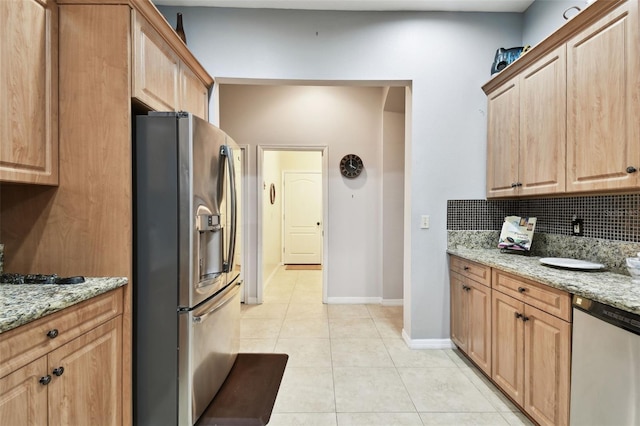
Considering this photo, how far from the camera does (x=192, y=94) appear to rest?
2266mm

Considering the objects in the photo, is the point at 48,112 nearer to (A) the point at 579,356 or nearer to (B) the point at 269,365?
(B) the point at 269,365

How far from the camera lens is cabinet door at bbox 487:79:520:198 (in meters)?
2.25

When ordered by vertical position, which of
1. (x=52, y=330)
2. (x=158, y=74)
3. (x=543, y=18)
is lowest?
(x=52, y=330)

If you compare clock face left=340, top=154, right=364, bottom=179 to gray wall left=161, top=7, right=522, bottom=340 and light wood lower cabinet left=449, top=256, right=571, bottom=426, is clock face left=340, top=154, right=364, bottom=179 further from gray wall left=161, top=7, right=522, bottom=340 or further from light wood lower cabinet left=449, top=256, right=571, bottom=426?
light wood lower cabinet left=449, top=256, right=571, bottom=426

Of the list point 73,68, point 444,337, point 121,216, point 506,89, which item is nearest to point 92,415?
point 121,216

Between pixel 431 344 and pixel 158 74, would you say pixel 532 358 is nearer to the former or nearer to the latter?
pixel 431 344

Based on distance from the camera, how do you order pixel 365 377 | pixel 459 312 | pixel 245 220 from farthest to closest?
1. pixel 245 220
2. pixel 459 312
3. pixel 365 377

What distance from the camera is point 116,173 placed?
4.91 ft

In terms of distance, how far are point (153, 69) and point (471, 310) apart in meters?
2.66

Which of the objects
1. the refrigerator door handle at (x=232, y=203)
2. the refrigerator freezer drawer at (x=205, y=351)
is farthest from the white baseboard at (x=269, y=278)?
the refrigerator door handle at (x=232, y=203)

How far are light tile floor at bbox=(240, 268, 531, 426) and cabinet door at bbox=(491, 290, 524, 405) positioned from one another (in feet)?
0.56

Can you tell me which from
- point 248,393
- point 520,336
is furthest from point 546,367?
point 248,393

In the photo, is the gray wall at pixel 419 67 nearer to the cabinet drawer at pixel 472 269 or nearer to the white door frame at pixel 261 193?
the cabinet drawer at pixel 472 269

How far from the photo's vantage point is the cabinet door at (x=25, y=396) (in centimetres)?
94
